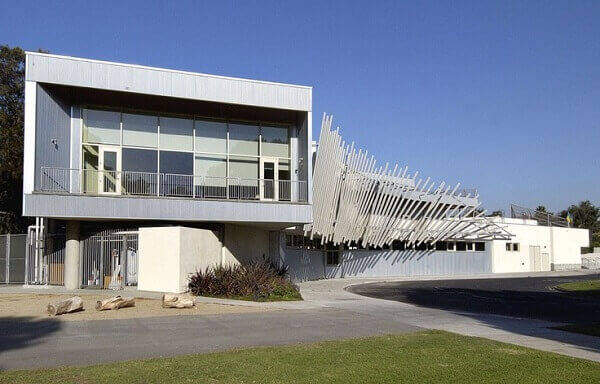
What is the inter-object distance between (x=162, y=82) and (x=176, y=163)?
11.3 ft

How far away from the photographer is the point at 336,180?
113 ft

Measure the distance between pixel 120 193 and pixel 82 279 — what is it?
144 inches

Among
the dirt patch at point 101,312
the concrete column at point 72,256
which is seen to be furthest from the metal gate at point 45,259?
the dirt patch at point 101,312

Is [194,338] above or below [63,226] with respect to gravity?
below

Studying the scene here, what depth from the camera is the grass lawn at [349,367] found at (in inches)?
348

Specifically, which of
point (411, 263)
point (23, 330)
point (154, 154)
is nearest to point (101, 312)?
point (23, 330)

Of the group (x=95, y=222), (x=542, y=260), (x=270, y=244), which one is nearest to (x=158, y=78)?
(x=95, y=222)

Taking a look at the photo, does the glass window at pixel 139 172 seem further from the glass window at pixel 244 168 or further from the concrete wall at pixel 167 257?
the glass window at pixel 244 168

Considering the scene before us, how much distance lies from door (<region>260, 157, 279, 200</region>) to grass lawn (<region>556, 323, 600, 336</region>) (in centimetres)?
1409

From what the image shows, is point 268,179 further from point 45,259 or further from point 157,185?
point 45,259

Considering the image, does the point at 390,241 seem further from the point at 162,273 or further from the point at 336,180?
the point at 162,273

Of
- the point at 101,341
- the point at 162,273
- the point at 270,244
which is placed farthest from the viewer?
the point at 270,244

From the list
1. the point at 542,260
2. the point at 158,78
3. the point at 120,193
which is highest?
the point at 158,78

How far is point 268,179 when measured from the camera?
27109mm
